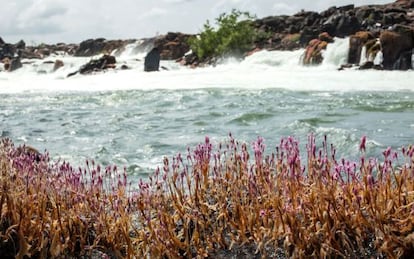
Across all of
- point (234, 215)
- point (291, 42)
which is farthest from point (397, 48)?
point (234, 215)

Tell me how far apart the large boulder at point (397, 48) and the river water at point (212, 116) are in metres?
1.30

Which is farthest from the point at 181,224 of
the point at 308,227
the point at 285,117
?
the point at 285,117

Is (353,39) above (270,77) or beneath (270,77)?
above

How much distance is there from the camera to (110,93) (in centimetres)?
2523

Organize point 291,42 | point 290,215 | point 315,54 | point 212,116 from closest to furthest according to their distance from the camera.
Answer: point 290,215 < point 212,116 < point 315,54 < point 291,42

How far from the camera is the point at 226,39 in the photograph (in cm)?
4622

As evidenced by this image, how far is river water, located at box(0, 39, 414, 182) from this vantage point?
11330 millimetres

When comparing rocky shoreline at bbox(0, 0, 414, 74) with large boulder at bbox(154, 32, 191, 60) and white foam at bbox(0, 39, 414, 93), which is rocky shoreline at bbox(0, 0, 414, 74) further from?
white foam at bbox(0, 39, 414, 93)

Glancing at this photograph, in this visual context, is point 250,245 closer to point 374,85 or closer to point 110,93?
point 374,85

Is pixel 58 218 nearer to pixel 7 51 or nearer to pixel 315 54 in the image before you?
pixel 315 54

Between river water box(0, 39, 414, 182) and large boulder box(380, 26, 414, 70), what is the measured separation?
1295mm

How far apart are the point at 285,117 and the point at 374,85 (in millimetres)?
8704

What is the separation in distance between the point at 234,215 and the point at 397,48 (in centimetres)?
2527

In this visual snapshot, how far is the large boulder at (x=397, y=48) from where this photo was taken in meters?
27.2
